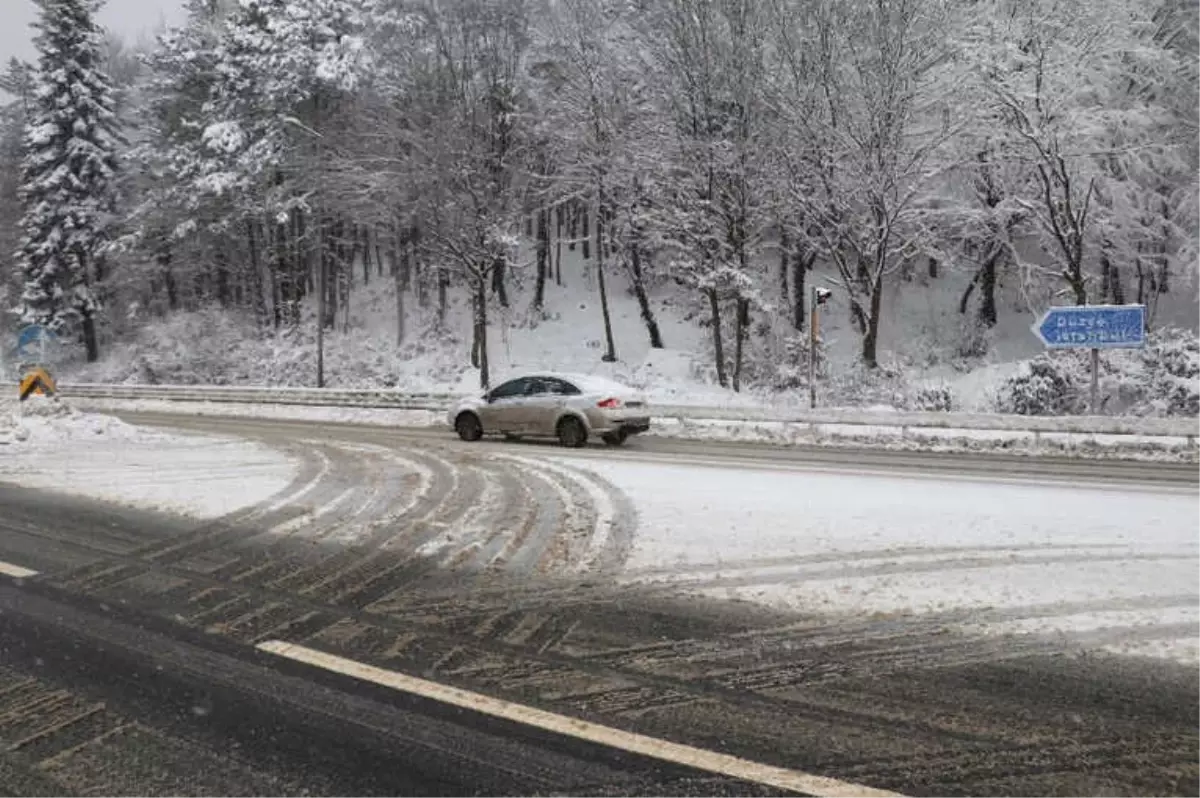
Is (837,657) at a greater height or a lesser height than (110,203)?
lesser

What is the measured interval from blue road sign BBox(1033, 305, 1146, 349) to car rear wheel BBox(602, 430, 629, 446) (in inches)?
350

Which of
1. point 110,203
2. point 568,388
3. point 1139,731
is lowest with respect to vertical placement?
point 1139,731

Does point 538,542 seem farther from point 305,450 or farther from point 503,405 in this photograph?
point 503,405

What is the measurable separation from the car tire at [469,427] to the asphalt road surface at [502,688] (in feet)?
33.7

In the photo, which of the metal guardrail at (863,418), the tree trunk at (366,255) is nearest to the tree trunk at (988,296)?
the metal guardrail at (863,418)

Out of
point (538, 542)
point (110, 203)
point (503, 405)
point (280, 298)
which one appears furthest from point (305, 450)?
point (110, 203)

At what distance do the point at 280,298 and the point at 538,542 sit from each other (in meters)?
35.1

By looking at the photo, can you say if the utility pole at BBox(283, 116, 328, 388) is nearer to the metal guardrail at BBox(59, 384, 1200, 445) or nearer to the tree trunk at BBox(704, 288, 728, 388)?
the metal guardrail at BBox(59, 384, 1200, 445)

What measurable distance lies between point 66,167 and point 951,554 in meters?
43.3

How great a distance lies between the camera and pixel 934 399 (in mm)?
21953

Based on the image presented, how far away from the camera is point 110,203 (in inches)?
1594

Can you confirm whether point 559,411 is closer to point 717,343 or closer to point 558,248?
point 717,343

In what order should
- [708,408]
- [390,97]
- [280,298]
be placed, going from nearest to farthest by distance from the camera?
[708,408] < [390,97] < [280,298]

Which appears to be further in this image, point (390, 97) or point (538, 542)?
point (390, 97)
